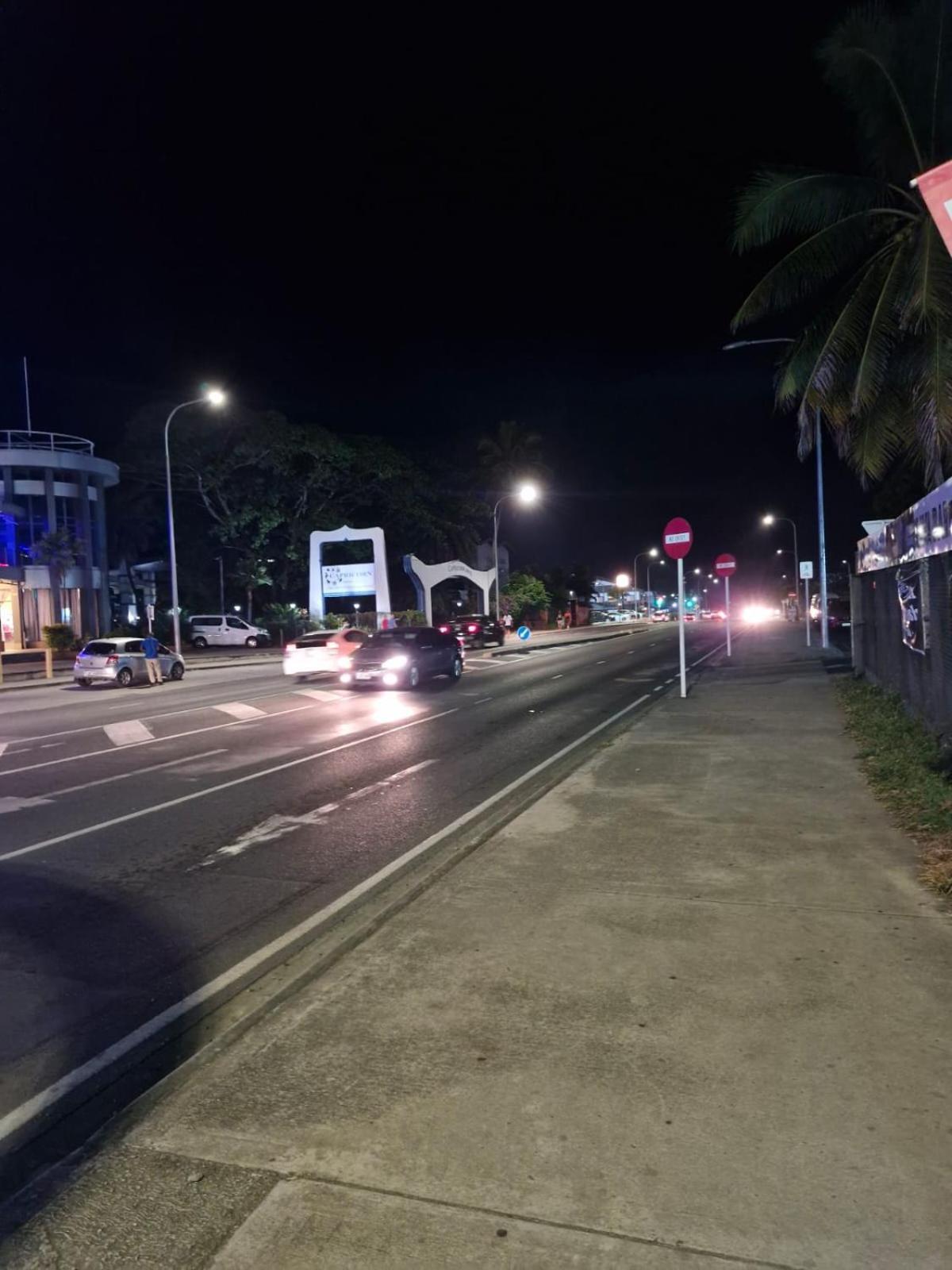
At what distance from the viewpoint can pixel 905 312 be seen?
11.1 meters

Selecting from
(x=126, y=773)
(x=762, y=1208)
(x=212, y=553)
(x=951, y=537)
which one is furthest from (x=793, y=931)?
(x=212, y=553)

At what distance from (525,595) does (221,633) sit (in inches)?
1034

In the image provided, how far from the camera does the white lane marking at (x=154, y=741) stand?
11.8 m

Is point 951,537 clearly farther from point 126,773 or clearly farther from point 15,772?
point 15,772

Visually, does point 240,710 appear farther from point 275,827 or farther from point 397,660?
point 275,827

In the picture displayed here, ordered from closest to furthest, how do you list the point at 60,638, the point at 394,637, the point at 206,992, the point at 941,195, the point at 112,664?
1. the point at 941,195
2. the point at 206,992
3. the point at 394,637
4. the point at 112,664
5. the point at 60,638

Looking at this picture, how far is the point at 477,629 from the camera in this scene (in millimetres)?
41750

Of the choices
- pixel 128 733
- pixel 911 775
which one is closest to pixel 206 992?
pixel 911 775

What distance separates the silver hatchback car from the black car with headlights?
296 inches

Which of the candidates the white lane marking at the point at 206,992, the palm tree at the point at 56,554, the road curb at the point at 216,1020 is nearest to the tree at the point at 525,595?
the palm tree at the point at 56,554

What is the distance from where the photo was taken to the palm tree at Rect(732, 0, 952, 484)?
440 inches

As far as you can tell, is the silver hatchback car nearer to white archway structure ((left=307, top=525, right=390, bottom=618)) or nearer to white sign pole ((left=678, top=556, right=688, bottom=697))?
white sign pole ((left=678, top=556, right=688, bottom=697))

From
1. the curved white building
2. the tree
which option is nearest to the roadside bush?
the curved white building

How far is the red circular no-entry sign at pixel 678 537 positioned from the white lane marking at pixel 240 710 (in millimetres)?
8287
